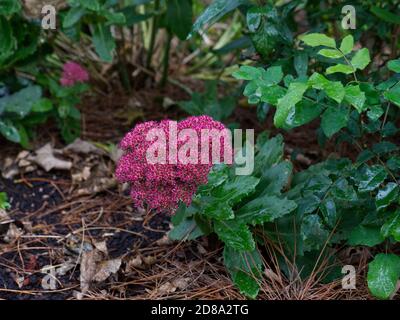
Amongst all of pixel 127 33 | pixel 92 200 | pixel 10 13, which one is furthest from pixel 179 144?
pixel 127 33

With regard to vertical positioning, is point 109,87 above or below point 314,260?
above

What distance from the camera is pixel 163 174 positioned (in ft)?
5.63

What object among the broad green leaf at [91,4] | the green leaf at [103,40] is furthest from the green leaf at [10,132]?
the broad green leaf at [91,4]

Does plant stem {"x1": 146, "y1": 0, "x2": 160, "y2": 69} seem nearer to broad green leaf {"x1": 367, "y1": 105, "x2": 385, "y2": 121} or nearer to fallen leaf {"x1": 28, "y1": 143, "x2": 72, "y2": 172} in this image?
fallen leaf {"x1": 28, "y1": 143, "x2": 72, "y2": 172}

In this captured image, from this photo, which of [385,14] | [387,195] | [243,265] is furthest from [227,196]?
[385,14]

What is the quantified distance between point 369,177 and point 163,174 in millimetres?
566

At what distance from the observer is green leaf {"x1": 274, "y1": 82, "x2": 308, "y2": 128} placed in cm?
159

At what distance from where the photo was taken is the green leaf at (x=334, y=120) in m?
1.71

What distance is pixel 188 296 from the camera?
75.8 inches

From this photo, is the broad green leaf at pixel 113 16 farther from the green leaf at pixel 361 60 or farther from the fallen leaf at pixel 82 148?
the green leaf at pixel 361 60

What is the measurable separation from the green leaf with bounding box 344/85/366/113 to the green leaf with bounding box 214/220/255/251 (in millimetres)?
473

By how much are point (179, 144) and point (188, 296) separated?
1.59 ft

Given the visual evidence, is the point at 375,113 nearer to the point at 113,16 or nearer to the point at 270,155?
the point at 270,155
